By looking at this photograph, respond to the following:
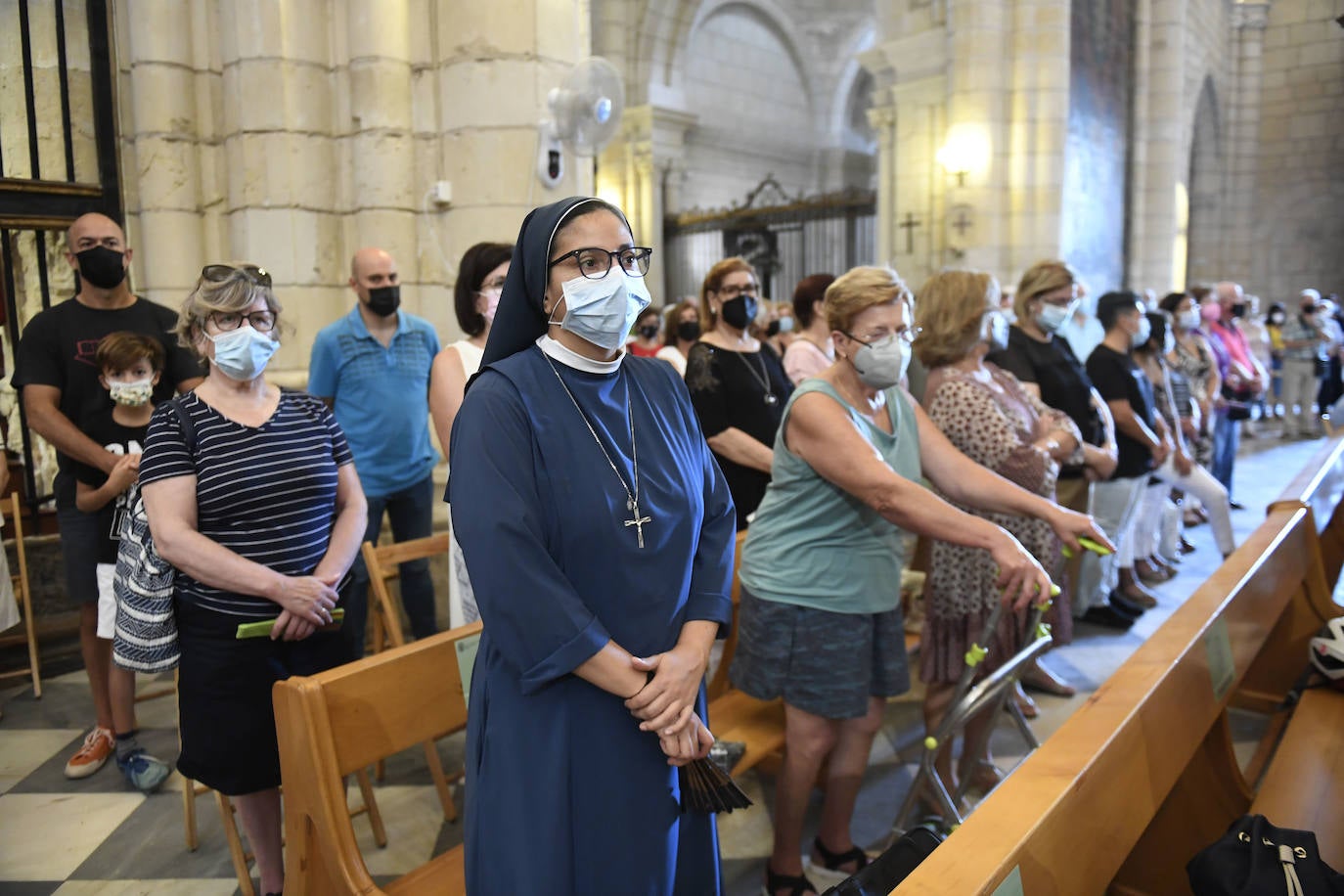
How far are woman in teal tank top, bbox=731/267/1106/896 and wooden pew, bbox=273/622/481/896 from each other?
2.65 ft

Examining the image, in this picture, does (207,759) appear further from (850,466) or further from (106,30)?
(106,30)

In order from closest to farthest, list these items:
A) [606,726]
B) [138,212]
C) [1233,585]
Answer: [606,726]
[1233,585]
[138,212]

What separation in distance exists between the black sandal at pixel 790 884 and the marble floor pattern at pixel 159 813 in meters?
0.13

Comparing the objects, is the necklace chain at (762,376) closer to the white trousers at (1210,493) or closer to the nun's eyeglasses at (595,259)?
the nun's eyeglasses at (595,259)

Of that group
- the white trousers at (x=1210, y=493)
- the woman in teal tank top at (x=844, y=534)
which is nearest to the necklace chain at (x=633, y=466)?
the woman in teal tank top at (x=844, y=534)

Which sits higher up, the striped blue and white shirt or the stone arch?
the stone arch

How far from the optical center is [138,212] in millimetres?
4605

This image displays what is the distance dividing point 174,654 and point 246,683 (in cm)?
19

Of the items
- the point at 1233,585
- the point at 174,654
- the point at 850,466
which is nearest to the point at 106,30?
the point at 174,654

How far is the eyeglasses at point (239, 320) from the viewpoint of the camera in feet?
7.32

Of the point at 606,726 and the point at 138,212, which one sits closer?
the point at 606,726

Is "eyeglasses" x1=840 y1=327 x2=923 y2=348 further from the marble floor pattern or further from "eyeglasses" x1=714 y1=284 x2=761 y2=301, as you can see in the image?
the marble floor pattern

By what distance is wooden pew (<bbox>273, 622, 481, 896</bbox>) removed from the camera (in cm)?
179

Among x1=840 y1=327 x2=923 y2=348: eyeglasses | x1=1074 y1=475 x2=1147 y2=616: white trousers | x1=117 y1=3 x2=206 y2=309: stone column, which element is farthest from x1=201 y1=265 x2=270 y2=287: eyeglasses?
x1=1074 y1=475 x2=1147 y2=616: white trousers
